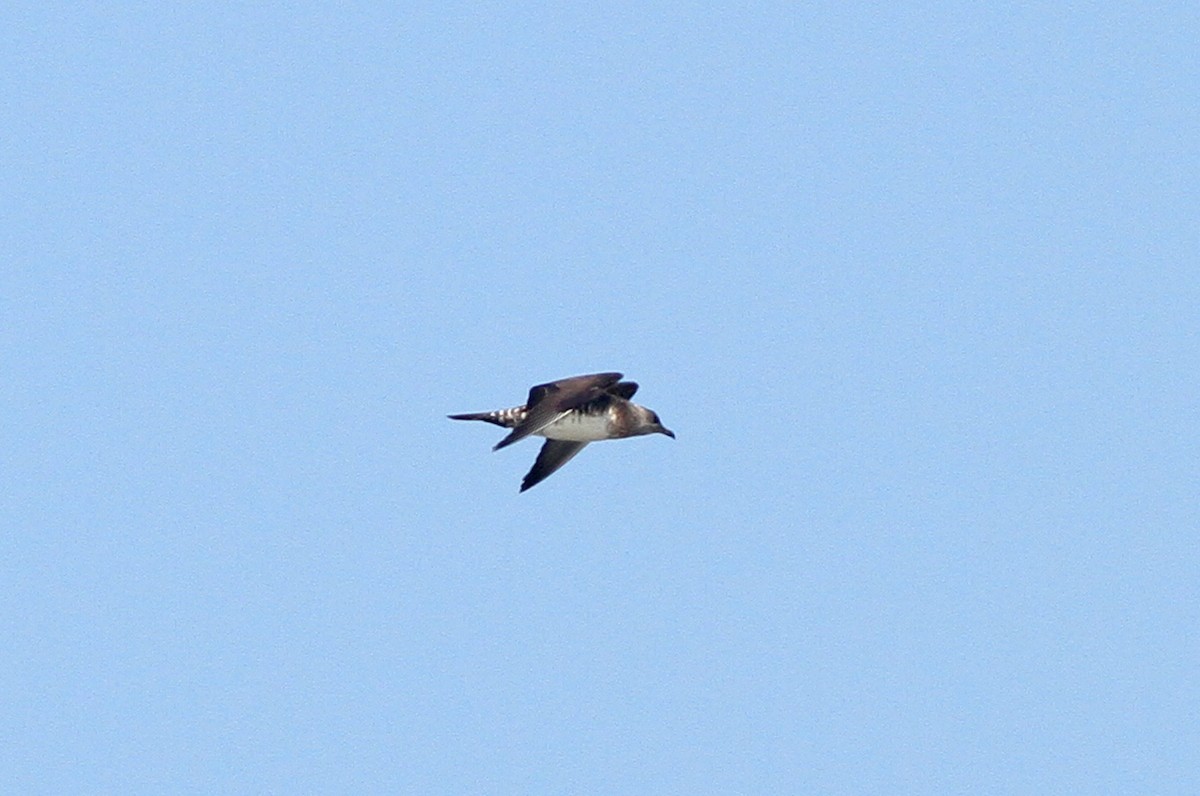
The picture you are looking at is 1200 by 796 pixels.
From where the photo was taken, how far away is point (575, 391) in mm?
25281

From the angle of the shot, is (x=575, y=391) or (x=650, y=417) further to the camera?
(x=650, y=417)

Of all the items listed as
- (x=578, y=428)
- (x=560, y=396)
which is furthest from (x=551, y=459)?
(x=560, y=396)

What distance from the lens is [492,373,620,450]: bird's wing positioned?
81.3ft

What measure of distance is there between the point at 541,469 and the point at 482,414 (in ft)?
4.29

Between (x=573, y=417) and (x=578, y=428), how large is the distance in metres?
0.36

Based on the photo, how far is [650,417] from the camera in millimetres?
26938

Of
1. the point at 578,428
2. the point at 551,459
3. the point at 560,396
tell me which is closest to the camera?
the point at 560,396

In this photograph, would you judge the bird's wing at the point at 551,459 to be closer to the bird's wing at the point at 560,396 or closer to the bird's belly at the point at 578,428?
the bird's belly at the point at 578,428

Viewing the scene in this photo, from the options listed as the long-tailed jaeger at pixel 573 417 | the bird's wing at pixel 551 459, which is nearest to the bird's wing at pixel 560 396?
the long-tailed jaeger at pixel 573 417

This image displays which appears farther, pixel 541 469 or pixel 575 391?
pixel 541 469

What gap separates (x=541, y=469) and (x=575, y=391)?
2180mm

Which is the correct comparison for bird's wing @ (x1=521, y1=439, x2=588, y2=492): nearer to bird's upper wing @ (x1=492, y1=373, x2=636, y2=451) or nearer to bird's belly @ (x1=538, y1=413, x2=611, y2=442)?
bird's belly @ (x1=538, y1=413, x2=611, y2=442)

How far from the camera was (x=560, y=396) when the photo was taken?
2520 centimetres

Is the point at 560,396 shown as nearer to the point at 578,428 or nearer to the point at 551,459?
the point at 578,428
